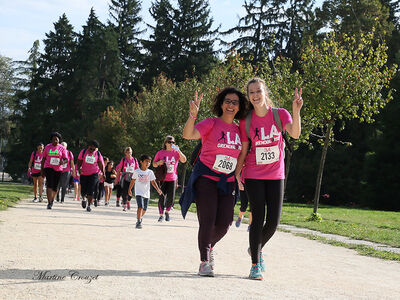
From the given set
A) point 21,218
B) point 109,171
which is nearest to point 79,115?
point 109,171

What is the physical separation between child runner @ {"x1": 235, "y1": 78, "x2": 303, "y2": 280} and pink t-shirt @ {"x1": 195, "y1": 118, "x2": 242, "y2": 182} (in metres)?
0.10

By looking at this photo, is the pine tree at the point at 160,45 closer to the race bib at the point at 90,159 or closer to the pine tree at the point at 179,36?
the pine tree at the point at 179,36

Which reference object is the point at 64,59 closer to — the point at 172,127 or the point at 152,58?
the point at 152,58

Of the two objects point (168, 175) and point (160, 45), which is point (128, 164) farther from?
point (160, 45)

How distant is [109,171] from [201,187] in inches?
601

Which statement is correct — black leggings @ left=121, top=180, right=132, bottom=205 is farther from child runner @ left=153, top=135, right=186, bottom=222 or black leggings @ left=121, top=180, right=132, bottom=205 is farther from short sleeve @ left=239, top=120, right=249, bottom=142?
short sleeve @ left=239, top=120, right=249, bottom=142

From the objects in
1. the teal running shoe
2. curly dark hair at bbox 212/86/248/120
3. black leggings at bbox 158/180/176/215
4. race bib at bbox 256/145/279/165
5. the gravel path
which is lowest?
the gravel path

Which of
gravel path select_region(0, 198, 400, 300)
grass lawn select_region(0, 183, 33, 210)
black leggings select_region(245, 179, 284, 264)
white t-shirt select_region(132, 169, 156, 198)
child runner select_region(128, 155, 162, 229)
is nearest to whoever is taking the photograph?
gravel path select_region(0, 198, 400, 300)

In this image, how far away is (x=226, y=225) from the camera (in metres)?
6.32

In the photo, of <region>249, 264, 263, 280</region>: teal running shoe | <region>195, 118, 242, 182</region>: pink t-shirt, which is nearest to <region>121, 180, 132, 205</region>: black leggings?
→ <region>195, 118, 242, 182</region>: pink t-shirt

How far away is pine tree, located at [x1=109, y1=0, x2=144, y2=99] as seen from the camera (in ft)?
212

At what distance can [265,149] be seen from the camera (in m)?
6.07

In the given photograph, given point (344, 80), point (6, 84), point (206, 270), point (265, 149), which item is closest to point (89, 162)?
point (344, 80)

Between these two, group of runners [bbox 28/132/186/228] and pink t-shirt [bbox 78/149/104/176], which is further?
pink t-shirt [bbox 78/149/104/176]
